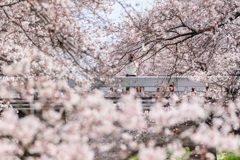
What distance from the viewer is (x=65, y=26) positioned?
3.98 m

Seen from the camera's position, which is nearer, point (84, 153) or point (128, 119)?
point (128, 119)

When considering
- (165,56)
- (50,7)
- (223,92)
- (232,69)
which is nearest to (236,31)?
(232,69)

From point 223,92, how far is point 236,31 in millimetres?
1426

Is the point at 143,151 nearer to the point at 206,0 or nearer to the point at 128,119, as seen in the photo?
the point at 128,119

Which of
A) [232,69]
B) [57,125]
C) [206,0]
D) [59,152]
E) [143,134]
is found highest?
[206,0]

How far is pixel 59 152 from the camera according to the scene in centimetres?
248

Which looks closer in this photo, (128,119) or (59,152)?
(128,119)

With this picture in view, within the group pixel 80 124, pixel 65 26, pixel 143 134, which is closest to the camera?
pixel 80 124

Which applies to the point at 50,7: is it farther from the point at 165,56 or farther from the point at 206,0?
the point at 165,56

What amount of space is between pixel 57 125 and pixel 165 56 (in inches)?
300

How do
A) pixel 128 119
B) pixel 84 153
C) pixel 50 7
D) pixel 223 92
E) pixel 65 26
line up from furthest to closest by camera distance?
1. pixel 223 92
2. pixel 65 26
3. pixel 50 7
4. pixel 84 153
5. pixel 128 119

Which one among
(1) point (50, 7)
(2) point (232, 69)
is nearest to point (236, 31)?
(2) point (232, 69)

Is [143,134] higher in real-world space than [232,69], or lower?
lower

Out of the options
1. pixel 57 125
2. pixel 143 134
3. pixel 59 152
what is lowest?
pixel 143 134
